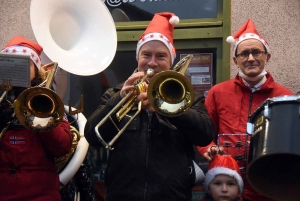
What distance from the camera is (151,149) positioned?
11.3 ft

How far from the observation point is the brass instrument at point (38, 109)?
3455mm

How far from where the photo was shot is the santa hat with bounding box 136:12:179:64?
383 centimetres

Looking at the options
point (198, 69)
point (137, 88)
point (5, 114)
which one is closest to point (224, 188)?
point (137, 88)

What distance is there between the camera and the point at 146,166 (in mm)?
3414

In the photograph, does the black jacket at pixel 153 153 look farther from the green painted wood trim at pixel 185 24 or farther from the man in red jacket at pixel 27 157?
the green painted wood trim at pixel 185 24

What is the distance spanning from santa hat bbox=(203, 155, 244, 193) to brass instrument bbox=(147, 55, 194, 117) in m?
0.54

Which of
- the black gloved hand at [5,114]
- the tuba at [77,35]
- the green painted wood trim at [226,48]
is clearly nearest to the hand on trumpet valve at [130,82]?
the black gloved hand at [5,114]

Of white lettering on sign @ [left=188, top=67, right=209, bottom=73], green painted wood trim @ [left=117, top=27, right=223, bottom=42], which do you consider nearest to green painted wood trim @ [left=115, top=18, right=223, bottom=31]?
green painted wood trim @ [left=117, top=27, right=223, bottom=42]

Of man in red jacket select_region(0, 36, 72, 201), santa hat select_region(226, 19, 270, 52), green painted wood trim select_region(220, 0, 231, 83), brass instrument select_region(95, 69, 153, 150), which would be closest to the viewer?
brass instrument select_region(95, 69, 153, 150)

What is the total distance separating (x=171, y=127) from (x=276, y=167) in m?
0.64

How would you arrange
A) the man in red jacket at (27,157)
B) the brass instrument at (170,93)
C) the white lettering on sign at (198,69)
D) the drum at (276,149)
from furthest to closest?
the white lettering on sign at (198,69)
the man in red jacket at (27,157)
the brass instrument at (170,93)
the drum at (276,149)

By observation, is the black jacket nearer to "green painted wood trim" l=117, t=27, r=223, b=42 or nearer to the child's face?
the child's face

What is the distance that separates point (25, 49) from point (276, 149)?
1.87m

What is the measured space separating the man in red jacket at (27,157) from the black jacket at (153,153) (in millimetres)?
227
